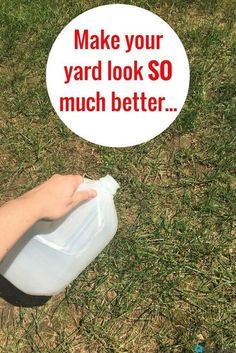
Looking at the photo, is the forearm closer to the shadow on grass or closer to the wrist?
the wrist

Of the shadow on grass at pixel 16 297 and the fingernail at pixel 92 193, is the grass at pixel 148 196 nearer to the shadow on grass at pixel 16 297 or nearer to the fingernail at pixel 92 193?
the shadow on grass at pixel 16 297

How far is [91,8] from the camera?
99.9 inches

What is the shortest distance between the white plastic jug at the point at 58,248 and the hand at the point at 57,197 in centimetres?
9

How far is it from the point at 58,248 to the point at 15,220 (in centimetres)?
29

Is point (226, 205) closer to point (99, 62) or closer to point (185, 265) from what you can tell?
point (185, 265)

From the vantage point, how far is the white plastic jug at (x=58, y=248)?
175 cm

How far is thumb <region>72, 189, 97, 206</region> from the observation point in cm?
165

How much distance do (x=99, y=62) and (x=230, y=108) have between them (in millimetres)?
622
